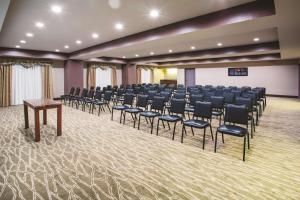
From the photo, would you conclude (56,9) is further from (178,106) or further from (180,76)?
(180,76)

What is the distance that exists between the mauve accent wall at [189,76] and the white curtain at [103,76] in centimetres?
731

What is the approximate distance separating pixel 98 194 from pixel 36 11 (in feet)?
14.2

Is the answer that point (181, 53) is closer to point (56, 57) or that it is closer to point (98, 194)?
point (56, 57)

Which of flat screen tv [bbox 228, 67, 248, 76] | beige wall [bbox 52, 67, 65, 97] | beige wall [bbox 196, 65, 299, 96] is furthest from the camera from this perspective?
flat screen tv [bbox 228, 67, 248, 76]

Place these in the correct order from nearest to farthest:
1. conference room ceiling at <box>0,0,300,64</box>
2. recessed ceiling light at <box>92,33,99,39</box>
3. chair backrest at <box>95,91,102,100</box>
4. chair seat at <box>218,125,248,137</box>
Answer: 1. chair seat at <box>218,125,248,137</box>
2. conference room ceiling at <box>0,0,300,64</box>
3. recessed ceiling light at <box>92,33,99,39</box>
4. chair backrest at <box>95,91,102,100</box>

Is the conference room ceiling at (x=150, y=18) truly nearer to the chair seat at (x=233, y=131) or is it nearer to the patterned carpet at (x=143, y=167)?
the chair seat at (x=233, y=131)

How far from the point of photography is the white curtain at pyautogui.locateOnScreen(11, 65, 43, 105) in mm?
10648

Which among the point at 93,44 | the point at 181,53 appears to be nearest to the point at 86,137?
the point at 93,44

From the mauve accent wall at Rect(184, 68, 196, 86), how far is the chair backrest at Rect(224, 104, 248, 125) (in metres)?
14.2

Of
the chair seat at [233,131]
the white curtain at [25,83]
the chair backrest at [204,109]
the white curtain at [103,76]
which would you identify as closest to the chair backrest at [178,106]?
the chair backrest at [204,109]

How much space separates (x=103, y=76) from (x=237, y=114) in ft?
39.5

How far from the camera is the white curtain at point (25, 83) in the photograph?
1065cm

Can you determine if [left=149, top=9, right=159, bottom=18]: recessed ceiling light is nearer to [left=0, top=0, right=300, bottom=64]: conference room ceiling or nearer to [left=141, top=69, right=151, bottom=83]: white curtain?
[left=0, top=0, right=300, bottom=64]: conference room ceiling

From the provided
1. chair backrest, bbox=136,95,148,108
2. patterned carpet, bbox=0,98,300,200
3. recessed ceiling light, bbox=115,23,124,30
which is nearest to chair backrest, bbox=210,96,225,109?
patterned carpet, bbox=0,98,300,200
